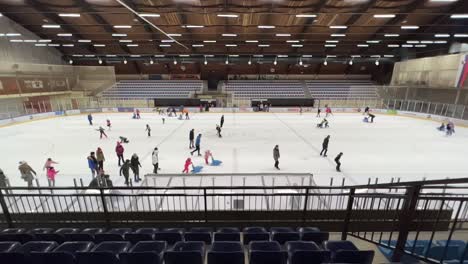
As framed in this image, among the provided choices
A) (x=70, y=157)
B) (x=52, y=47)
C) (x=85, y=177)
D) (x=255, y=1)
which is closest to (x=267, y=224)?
(x=85, y=177)

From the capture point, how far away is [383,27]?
22.4 m

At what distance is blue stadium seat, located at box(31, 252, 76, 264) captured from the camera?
7.73 feet

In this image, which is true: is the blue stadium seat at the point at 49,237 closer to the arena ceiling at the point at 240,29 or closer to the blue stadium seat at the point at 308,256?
the blue stadium seat at the point at 308,256

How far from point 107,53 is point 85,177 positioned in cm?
3016

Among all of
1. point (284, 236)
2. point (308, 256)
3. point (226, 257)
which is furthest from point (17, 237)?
point (308, 256)

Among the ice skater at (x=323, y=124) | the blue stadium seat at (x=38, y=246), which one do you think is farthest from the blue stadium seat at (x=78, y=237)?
the ice skater at (x=323, y=124)

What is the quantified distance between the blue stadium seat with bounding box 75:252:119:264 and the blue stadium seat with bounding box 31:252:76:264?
0.09 metres

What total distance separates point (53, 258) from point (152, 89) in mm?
35441

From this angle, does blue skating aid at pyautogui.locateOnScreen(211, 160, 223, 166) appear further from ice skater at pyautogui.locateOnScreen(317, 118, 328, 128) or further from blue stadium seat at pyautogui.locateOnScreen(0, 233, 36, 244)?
ice skater at pyautogui.locateOnScreen(317, 118, 328, 128)

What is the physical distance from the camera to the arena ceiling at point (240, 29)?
1644 centimetres

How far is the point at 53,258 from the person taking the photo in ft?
7.83

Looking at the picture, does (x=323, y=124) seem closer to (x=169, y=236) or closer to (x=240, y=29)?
(x=240, y=29)

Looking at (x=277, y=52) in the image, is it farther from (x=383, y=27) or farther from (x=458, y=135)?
(x=458, y=135)

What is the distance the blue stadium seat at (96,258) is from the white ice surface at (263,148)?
6.61 metres
